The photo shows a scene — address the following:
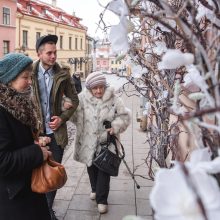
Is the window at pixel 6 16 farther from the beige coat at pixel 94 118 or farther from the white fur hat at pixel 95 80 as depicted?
the white fur hat at pixel 95 80

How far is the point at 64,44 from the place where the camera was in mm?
43000

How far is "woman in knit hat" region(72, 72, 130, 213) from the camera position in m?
4.23

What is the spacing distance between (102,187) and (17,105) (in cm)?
203

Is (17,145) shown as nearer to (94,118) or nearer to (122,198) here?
(94,118)

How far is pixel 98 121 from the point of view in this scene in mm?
4262

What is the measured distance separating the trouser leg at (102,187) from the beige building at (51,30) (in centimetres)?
2278

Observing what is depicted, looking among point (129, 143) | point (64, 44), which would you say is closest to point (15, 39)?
point (64, 44)

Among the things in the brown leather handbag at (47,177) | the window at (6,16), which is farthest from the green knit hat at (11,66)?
the window at (6,16)

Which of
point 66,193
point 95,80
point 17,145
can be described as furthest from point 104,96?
point 17,145

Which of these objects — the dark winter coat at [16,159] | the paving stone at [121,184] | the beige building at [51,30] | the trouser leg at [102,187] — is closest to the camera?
the dark winter coat at [16,159]

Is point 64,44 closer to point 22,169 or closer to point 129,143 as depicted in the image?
point 129,143

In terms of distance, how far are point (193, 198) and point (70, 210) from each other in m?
3.80

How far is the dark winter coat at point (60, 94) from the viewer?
12.7 feet

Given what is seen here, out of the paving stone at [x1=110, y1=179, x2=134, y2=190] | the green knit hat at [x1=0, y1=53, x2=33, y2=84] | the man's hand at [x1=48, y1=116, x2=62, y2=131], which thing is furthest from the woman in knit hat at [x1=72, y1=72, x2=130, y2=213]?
the green knit hat at [x1=0, y1=53, x2=33, y2=84]
